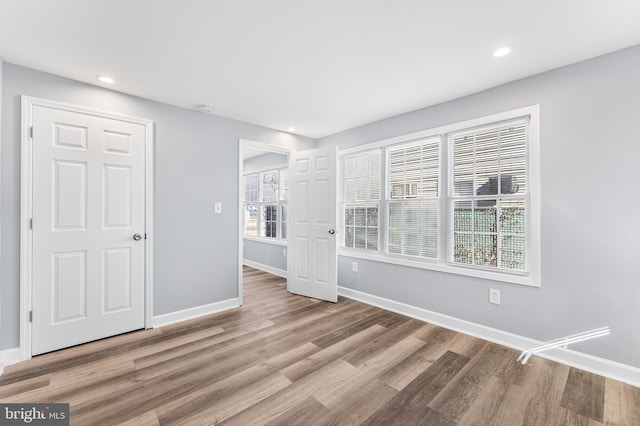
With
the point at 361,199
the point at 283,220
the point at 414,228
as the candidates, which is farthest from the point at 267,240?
the point at 414,228

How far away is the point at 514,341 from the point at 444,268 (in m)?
0.85

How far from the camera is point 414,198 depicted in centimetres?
329

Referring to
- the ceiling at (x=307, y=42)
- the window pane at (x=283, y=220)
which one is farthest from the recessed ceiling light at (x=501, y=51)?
the window pane at (x=283, y=220)

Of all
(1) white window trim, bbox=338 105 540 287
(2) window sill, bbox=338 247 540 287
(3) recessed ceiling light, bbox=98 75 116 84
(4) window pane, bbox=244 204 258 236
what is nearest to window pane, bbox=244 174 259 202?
(4) window pane, bbox=244 204 258 236

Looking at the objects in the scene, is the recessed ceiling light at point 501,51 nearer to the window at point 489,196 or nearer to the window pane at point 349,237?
the window at point 489,196

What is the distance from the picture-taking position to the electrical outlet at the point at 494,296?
257 centimetres

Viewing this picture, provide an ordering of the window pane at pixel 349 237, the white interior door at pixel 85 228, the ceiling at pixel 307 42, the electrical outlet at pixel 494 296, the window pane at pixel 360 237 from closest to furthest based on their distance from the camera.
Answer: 1. the ceiling at pixel 307 42
2. the white interior door at pixel 85 228
3. the electrical outlet at pixel 494 296
4. the window pane at pixel 360 237
5. the window pane at pixel 349 237

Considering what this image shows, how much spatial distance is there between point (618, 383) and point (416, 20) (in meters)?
2.90

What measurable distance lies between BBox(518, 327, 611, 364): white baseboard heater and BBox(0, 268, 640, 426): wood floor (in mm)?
65

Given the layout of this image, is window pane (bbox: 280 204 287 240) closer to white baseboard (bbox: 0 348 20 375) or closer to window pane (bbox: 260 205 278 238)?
window pane (bbox: 260 205 278 238)

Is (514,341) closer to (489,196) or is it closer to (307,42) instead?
(489,196)

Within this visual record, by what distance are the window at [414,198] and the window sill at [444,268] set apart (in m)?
0.13

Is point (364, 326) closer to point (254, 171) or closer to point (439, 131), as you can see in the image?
point (439, 131)

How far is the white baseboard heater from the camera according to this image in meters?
2.07
